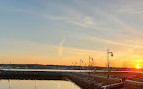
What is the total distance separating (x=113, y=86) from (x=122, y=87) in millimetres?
3477

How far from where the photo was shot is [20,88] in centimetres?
8344

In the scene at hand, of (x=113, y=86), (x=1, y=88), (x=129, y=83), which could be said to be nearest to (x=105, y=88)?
(x=113, y=86)

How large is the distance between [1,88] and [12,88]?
438 centimetres

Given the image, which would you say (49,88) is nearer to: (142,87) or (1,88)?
(1,88)

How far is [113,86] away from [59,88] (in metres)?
37.2

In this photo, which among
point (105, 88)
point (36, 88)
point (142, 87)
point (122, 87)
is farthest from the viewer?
point (36, 88)

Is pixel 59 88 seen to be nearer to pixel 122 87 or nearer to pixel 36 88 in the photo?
pixel 36 88

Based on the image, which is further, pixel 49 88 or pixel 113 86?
pixel 49 88

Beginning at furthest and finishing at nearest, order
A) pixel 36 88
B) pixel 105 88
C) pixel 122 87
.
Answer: pixel 36 88 < pixel 122 87 < pixel 105 88

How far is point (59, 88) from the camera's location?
83.8 m

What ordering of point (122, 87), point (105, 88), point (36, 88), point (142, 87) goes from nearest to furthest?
point (142, 87) < point (105, 88) < point (122, 87) < point (36, 88)

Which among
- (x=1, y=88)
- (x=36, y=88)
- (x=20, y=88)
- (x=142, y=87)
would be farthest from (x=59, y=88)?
(x=142, y=87)

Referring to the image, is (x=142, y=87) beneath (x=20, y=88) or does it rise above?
above

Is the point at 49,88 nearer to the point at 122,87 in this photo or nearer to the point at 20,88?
the point at 20,88
